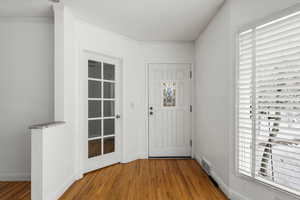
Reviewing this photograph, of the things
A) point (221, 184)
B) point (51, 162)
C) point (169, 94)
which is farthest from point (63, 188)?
point (169, 94)

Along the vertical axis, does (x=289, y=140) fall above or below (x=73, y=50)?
below

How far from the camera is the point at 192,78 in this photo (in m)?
3.62

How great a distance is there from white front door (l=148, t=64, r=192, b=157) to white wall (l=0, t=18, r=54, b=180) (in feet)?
6.35

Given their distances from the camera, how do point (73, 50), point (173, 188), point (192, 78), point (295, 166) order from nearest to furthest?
point (295, 166) → point (173, 188) → point (73, 50) → point (192, 78)

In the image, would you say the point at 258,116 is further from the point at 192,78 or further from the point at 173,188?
the point at 192,78

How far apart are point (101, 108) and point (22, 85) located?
1262 millimetres

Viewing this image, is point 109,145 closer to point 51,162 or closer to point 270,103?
point 51,162

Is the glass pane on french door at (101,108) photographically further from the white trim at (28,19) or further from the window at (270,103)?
the window at (270,103)

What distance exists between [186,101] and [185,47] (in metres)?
1.16

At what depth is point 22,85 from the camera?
268 centimetres

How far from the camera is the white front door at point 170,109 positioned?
365 centimetres

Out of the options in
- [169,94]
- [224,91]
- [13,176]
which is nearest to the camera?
[224,91]

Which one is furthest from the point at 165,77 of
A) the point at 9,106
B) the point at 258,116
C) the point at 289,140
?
the point at 9,106

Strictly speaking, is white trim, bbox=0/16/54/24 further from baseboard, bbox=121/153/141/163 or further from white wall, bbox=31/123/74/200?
baseboard, bbox=121/153/141/163
